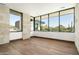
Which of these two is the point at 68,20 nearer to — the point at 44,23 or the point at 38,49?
the point at 44,23

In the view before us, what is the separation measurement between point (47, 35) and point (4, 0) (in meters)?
4.61

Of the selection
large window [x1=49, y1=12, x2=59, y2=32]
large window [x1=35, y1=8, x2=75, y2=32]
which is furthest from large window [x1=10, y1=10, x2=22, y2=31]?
large window [x1=49, y1=12, x2=59, y2=32]

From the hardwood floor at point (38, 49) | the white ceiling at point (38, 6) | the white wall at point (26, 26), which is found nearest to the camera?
the hardwood floor at point (38, 49)

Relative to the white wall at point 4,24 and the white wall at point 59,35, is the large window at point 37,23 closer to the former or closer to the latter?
the white wall at point 59,35

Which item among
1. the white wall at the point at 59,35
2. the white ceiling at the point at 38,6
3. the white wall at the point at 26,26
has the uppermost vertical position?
the white ceiling at the point at 38,6

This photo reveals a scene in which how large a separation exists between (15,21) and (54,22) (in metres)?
2.47

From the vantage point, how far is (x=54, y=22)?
5.62 m

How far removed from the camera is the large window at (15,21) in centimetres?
479

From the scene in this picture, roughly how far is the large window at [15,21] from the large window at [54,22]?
205 centimetres

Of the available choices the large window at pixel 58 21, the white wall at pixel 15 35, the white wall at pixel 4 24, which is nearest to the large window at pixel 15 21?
the white wall at pixel 15 35

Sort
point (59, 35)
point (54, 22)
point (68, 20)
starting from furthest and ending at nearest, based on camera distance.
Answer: point (54, 22)
point (59, 35)
point (68, 20)

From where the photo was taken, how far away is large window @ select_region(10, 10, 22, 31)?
4.79 metres

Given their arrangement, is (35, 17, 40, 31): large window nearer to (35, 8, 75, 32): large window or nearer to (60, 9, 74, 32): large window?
(35, 8, 75, 32): large window

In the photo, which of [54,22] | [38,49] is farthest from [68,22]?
[38,49]
